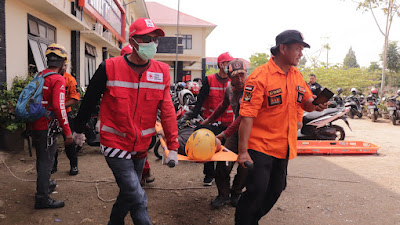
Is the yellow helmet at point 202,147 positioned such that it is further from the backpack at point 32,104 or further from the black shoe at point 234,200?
the backpack at point 32,104

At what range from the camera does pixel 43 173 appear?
12.5 feet

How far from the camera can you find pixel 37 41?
8961 mm

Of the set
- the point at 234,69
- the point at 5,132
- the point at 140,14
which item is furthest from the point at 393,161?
the point at 140,14

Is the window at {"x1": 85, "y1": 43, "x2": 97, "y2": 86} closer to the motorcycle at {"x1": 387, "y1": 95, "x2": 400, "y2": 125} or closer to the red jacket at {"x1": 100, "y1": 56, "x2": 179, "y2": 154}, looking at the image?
the red jacket at {"x1": 100, "y1": 56, "x2": 179, "y2": 154}

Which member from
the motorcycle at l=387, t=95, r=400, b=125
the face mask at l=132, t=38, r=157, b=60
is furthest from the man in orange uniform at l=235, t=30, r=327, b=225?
the motorcycle at l=387, t=95, r=400, b=125

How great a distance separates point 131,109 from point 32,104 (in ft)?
5.13

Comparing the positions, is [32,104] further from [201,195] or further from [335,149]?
[335,149]

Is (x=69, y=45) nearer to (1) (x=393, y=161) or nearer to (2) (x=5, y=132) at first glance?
(2) (x=5, y=132)

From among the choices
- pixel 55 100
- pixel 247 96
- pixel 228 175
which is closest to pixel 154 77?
pixel 247 96

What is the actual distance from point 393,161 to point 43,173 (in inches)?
255

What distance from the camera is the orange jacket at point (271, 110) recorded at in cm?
285

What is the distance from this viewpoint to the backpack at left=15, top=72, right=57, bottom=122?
11.6 feet

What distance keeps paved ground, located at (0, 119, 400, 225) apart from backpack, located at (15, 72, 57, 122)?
1.11 meters

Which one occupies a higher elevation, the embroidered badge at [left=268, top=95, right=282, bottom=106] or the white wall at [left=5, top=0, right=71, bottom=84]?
the white wall at [left=5, top=0, right=71, bottom=84]
